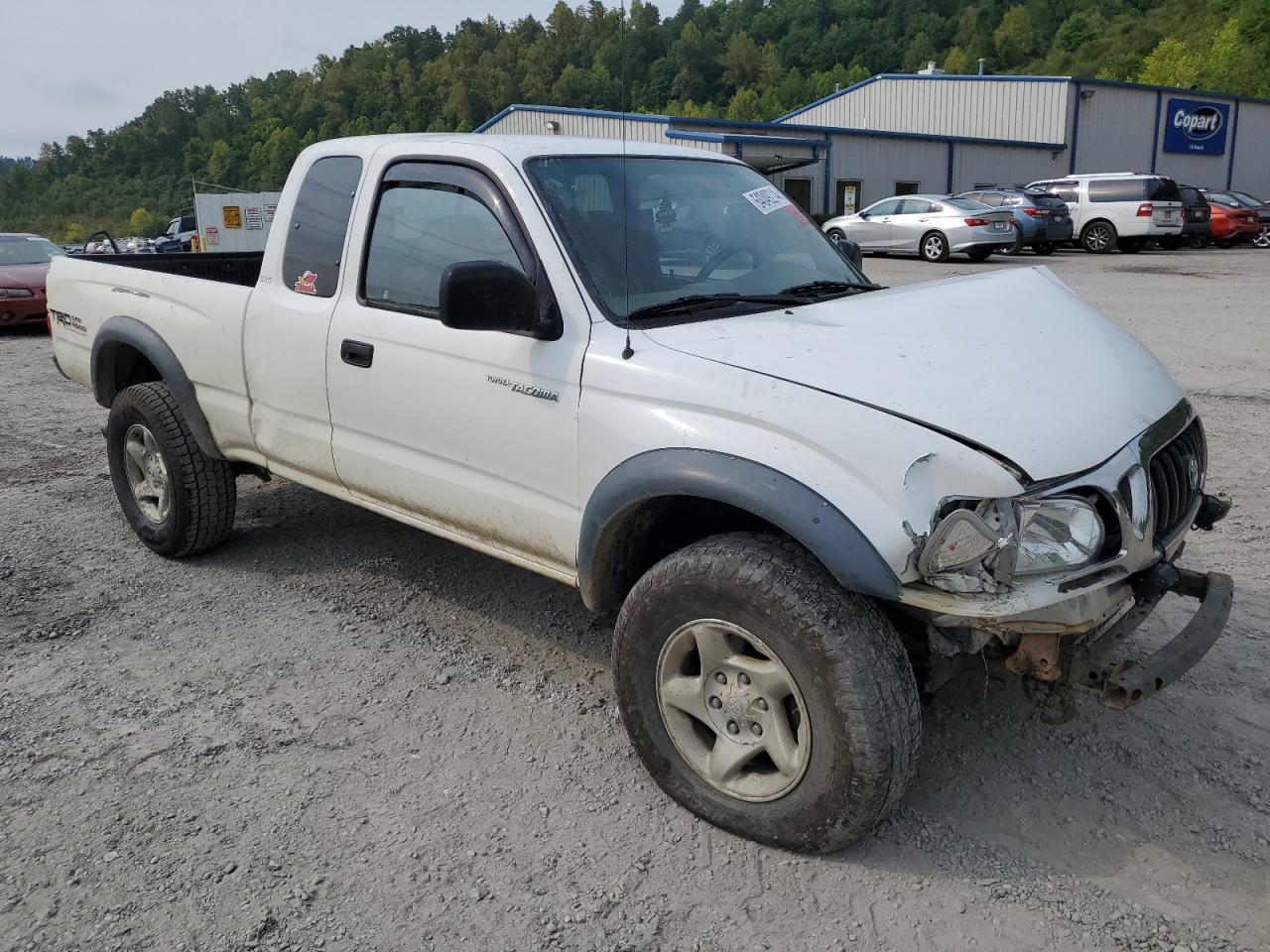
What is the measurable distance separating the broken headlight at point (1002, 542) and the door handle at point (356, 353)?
2194mm

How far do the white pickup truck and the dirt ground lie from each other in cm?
30

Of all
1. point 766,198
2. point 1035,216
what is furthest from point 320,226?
point 1035,216

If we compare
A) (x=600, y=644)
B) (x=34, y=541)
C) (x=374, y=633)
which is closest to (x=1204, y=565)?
(x=600, y=644)

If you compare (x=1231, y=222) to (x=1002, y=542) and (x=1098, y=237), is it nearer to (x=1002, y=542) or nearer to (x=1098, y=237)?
(x=1098, y=237)

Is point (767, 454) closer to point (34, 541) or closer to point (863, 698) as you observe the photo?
point (863, 698)

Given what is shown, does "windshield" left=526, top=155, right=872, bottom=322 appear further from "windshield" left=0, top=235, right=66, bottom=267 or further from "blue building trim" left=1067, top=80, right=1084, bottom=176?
"blue building trim" left=1067, top=80, right=1084, bottom=176

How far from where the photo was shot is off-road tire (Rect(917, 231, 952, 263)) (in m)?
23.0

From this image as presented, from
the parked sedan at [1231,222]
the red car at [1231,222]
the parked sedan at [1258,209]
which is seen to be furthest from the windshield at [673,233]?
the parked sedan at [1258,209]

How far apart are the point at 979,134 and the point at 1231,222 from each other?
16272 millimetres

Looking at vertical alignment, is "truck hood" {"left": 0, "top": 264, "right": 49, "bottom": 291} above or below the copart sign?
below

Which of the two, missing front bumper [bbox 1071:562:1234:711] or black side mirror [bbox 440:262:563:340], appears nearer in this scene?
missing front bumper [bbox 1071:562:1234:711]

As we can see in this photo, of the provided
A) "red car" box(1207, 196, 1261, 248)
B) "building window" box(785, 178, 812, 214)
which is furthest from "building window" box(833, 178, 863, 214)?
"red car" box(1207, 196, 1261, 248)

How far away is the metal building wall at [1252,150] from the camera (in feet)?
146

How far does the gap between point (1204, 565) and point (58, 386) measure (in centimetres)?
1006
